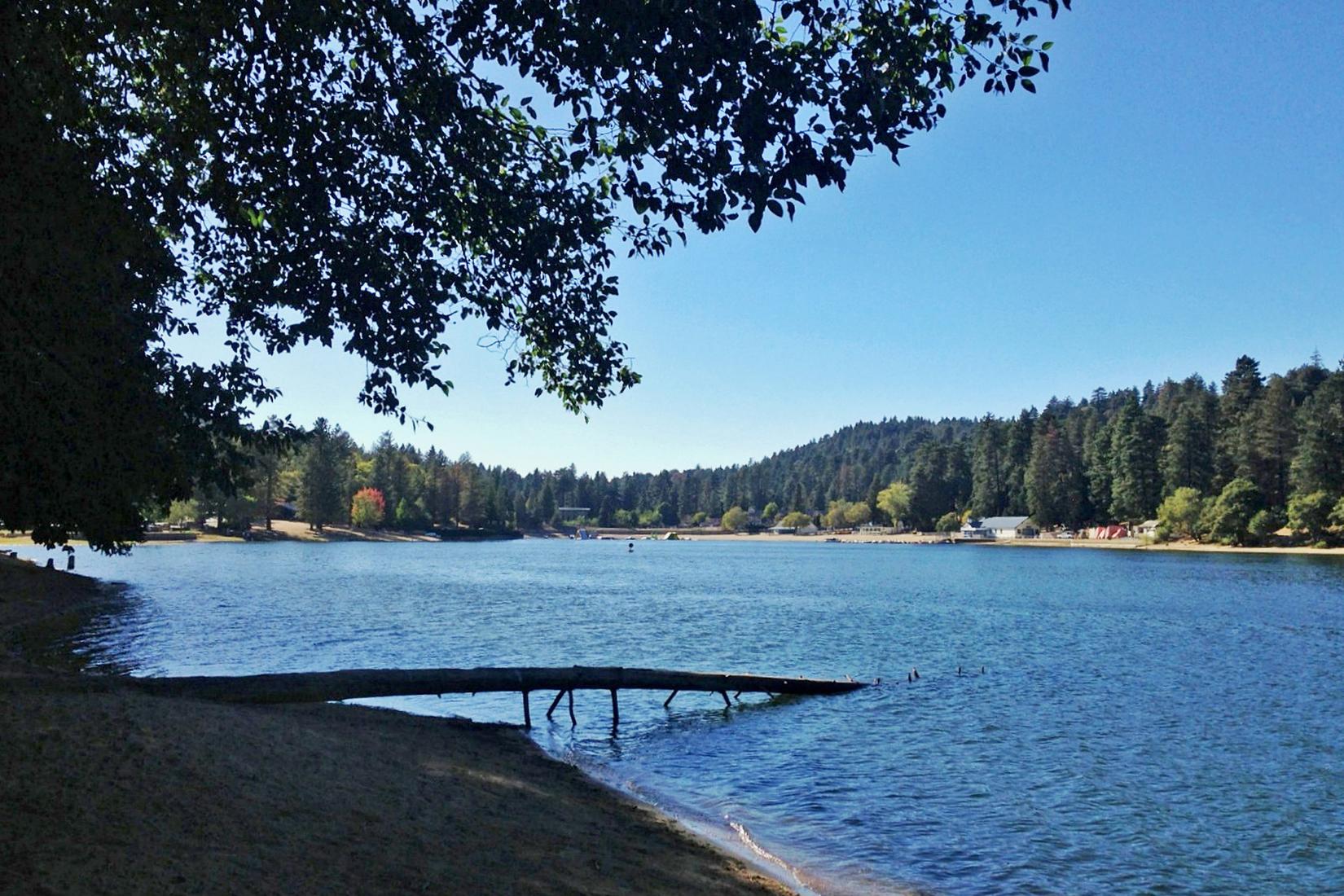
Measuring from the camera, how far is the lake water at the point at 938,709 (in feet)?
48.1

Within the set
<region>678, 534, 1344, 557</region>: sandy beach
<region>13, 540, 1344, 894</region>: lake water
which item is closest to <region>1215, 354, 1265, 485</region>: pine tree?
<region>678, 534, 1344, 557</region>: sandy beach

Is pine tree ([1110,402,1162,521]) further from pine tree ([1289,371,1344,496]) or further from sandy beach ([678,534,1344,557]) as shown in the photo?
pine tree ([1289,371,1344,496])

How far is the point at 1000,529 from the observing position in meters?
179

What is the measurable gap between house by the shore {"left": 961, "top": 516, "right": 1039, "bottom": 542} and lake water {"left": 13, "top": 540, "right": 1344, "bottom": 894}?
104 meters

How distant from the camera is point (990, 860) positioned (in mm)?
14023

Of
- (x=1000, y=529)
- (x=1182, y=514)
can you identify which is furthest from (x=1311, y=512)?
(x=1000, y=529)

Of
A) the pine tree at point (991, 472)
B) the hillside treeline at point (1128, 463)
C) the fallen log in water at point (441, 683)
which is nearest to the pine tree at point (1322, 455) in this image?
the hillside treeline at point (1128, 463)

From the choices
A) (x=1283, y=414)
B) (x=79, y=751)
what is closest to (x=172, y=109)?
(x=79, y=751)

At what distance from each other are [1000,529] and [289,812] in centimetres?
18190

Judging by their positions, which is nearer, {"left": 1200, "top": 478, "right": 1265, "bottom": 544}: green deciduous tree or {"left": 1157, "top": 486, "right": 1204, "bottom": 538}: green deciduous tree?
{"left": 1200, "top": 478, "right": 1265, "bottom": 544}: green deciduous tree

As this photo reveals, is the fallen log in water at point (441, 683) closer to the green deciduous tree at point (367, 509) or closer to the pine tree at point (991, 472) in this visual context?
the green deciduous tree at point (367, 509)

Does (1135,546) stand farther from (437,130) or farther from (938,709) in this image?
(437,130)

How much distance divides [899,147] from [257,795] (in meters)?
9.58

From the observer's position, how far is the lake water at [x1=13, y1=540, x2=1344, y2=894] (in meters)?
14.7
